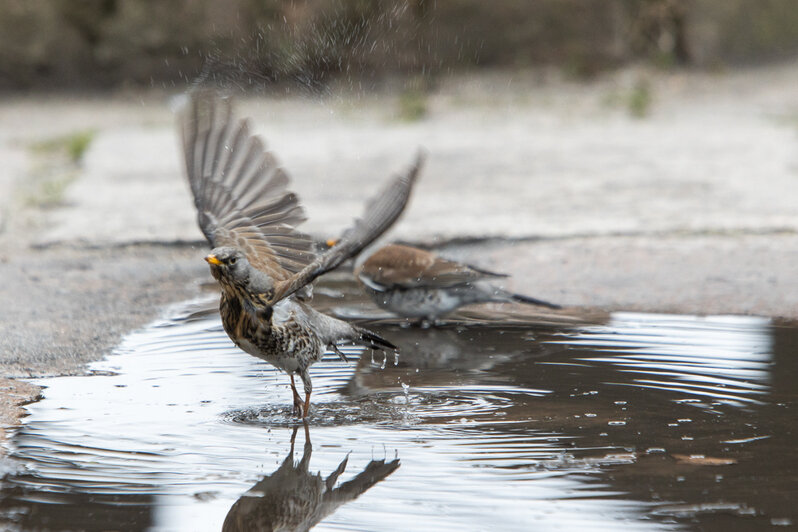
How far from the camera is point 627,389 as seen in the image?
392 centimetres

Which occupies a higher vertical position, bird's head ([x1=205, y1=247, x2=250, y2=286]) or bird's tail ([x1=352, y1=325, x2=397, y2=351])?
bird's head ([x1=205, y1=247, x2=250, y2=286])

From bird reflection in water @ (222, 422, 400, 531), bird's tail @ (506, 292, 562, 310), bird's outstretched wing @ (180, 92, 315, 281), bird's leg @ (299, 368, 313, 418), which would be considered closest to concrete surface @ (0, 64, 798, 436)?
bird's tail @ (506, 292, 562, 310)

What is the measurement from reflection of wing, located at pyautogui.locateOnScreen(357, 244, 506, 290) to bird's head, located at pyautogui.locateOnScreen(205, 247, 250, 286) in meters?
1.47

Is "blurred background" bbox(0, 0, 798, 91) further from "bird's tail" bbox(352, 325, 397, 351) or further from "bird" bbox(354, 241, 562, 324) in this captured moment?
"bird's tail" bbox(352, 325, 397, 351)

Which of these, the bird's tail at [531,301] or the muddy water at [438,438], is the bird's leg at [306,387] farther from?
the bird's tail at [531,301]

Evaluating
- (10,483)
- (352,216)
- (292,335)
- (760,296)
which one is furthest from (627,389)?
(352,216)

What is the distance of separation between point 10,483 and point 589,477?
163 centimetres

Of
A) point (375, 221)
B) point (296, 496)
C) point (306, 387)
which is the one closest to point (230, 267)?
point (306, 387)

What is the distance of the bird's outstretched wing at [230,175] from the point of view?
455cm

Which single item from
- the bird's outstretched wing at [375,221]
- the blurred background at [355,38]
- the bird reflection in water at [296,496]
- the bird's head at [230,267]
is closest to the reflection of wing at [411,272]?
the bird's head at [230,267]

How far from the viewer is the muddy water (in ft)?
9.29

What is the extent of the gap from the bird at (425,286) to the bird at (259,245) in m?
0.69

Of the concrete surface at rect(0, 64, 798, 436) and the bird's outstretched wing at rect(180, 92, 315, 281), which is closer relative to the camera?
the bird's outstretched wing at rect(180, 92, 315, 281)

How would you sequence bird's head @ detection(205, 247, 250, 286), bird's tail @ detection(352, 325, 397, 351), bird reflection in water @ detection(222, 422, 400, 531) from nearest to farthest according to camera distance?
1. bird reflection in water @ detection(222, 422, 400, 531)
2. bird's head @ detection(205, 247, 250, 286)
3. bird's tail @ detection(352, 325, 397, 351)
